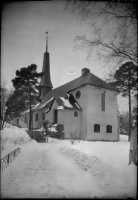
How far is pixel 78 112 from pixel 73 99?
1353mm

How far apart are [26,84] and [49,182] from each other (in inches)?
104

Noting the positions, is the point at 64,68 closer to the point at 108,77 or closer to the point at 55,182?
the point at 108,77

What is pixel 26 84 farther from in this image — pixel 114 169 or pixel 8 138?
pixel 114 169

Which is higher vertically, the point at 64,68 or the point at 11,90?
the point at 64,68

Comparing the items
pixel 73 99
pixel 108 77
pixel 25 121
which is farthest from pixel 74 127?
pixel 108 77

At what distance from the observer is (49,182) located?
342cm

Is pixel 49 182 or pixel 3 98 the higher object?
pixel 3 98

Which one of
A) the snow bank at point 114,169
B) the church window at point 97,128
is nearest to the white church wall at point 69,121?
the church window at point 97,128

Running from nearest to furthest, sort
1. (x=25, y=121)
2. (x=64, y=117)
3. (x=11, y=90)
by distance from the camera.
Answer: (x=11, y=90), (x=25, y=121), (x=64, y=117)

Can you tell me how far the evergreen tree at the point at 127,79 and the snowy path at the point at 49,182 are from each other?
73.7 inches

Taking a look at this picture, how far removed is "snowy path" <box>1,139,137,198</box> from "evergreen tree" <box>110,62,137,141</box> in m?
1.87

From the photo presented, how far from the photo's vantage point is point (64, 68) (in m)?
4.30

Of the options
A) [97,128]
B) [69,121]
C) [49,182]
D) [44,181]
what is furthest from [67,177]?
→ [69,121]

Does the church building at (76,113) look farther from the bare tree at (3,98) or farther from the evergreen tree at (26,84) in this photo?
the evergreen tree at (26,84)
